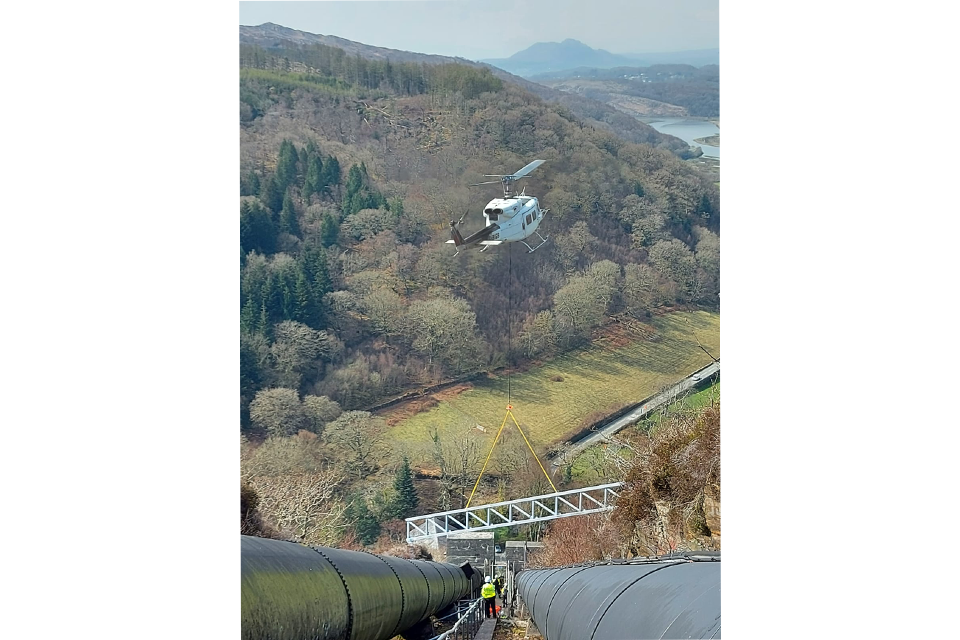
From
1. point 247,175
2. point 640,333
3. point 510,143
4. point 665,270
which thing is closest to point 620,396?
point 640,333

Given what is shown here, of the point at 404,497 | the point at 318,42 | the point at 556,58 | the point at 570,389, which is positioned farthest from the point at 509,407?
the point at 318,42

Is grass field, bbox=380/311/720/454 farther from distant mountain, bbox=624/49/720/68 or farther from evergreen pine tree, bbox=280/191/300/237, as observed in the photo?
distant mountain, bbox=624/49/720/68

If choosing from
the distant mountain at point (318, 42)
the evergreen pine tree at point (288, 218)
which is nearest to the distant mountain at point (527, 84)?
the distant mountain at point (318, 42)

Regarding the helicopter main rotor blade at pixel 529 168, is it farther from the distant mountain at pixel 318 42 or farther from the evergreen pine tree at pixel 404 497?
the distant mountain at pixel 318 42

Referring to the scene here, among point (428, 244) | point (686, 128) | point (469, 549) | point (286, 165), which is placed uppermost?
point (686, 128)

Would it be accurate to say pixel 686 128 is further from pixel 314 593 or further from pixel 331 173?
pixel 314 593

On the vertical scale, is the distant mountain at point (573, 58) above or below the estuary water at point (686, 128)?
above
